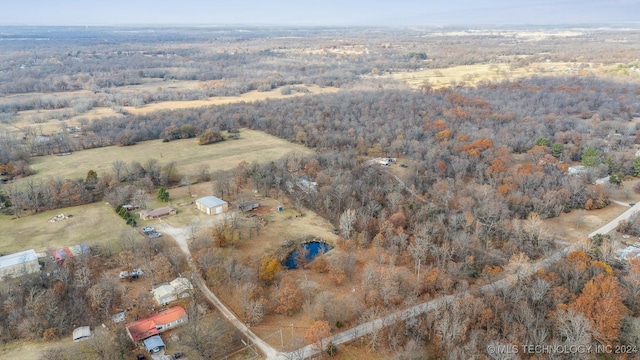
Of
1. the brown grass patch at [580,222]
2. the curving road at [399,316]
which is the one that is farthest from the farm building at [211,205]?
the brown grass patch at [580,222]

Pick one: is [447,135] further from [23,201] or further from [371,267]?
[23,201]

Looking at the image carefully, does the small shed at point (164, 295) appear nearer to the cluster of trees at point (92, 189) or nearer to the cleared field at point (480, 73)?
the cluster of trees at point (92, 189)

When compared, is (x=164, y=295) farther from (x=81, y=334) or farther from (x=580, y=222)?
(x=580, y=222)

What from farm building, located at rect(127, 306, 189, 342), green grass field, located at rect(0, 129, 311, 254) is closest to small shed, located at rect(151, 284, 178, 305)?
farm building, located at rect(127, 306, 189, 342)

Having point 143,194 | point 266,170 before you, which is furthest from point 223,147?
point 143,194

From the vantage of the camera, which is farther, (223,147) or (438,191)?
(223,147)

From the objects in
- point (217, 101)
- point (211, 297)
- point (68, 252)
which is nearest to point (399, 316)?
point (211, 297)

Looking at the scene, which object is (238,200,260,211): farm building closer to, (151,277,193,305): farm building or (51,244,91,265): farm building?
(151,277,193,305): farm building
